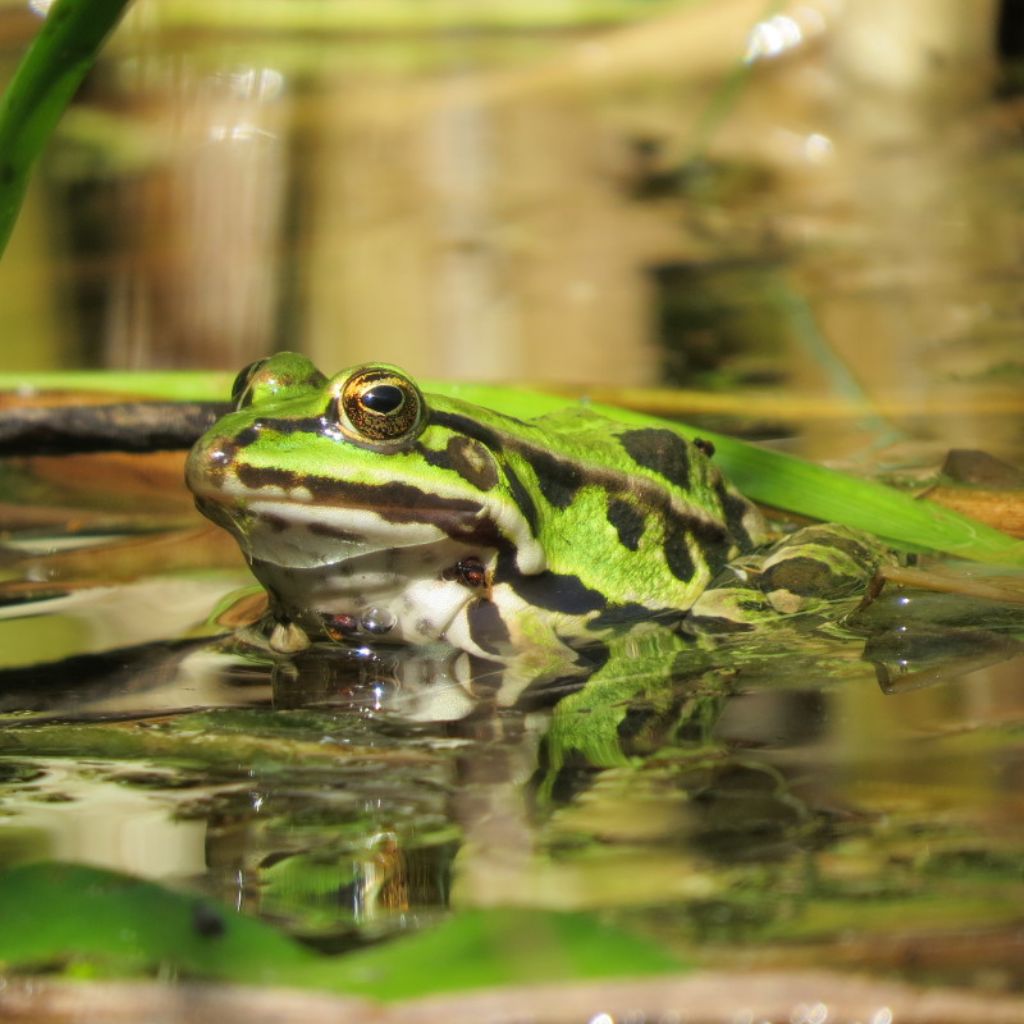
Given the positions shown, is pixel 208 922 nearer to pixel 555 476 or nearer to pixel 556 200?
pixel 555 476

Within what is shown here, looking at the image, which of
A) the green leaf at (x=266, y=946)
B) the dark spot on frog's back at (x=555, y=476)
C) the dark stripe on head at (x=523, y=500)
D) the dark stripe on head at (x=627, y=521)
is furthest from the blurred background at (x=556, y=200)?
the green leaf at (x=266, y=946)

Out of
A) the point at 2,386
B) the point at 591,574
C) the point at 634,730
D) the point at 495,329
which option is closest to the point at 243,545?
the point at 591,574

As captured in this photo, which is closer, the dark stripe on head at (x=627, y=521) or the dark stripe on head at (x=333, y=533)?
the dark stripe on head at (x=333, y=533)

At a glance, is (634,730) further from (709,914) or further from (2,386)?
(2,386)

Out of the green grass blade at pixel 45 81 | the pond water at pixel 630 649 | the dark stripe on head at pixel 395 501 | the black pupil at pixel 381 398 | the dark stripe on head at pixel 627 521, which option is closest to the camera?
the pond water at pixel 630 649

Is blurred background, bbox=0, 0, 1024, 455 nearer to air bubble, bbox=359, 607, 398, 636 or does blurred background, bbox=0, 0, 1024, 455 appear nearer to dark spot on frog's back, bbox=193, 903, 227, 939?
air bubble, bbox=359, 607, 398, 636

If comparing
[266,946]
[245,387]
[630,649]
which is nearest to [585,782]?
[266,946]

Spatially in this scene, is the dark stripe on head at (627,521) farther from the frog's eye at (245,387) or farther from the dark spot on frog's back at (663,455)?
the frog's eye at (245,387)

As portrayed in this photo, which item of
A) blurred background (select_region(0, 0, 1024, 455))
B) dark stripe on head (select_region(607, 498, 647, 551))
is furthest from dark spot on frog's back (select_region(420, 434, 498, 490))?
blurred background (select_region(0, 0, 1024, 455))
